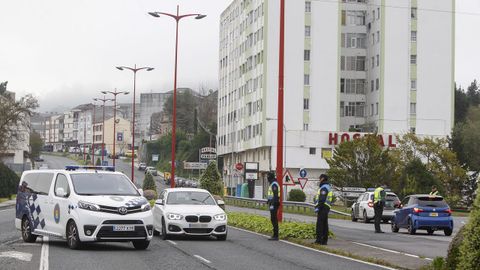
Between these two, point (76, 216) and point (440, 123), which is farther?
point (440, 123)

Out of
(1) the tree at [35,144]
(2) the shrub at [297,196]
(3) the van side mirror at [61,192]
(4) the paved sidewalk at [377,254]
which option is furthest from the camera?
(1) the tree at [35,144]

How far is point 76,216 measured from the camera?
60.4 feet

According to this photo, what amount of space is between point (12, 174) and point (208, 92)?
85761 millimetres

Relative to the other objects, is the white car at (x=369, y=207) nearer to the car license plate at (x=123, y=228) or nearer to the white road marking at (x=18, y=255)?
the car license plate at (x=123, y=228)

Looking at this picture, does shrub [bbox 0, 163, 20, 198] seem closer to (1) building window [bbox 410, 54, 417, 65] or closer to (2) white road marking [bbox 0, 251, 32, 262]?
(1) building window [bbox 410, 54, 417, 65]

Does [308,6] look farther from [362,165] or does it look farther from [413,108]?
[362,165]

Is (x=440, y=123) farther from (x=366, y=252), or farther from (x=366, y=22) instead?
(x=366, y=252)

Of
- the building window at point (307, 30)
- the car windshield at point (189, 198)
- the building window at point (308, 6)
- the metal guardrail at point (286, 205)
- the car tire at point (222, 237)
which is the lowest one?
the metal guardrail at point (286, 205)

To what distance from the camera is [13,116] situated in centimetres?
8688

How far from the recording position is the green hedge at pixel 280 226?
2359 cm

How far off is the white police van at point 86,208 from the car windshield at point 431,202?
14.4 metres

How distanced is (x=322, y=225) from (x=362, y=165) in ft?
135

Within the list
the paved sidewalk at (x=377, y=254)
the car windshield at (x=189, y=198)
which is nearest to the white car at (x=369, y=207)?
the car windshield at (x=189, y=198)

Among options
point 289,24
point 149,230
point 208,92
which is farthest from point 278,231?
point 208,92
